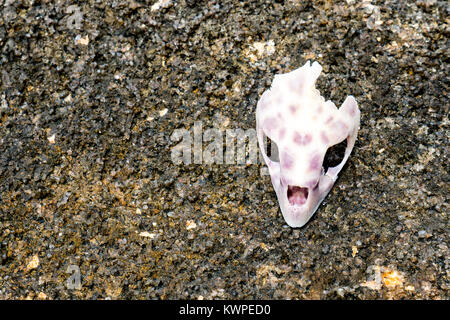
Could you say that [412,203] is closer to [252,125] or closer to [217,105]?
[252,125]

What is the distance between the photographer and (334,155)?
1.55 metres

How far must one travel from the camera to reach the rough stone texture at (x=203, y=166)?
1.48 metres

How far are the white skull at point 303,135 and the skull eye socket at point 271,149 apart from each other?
0.11 feet

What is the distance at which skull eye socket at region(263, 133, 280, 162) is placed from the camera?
155 cm

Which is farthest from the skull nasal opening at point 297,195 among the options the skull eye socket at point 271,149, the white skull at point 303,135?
the skull eye socket at point 271,149

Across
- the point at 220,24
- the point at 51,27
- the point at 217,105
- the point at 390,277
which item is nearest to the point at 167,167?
the point at 217,105

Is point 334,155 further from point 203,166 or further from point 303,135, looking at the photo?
point 203,166

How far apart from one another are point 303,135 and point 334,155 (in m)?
0.15

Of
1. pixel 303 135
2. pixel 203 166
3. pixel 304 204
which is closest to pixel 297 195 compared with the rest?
pixel 304 204

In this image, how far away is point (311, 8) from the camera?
162 cm

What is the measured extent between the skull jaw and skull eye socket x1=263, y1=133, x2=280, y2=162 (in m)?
0.09

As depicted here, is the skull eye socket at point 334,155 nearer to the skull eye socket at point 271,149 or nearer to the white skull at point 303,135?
the white skull at point 303,135

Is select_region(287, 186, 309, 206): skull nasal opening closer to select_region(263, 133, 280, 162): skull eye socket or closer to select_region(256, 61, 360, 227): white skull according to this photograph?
select_region(256, 61, 360, 227): white skull

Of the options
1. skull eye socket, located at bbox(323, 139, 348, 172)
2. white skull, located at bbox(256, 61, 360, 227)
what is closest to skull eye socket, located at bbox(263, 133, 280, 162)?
white skull, located at bbox(256, 61, 360, 227)
